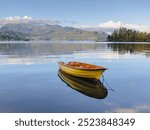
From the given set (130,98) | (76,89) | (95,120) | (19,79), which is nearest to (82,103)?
(130,98)

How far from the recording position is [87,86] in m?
20.0

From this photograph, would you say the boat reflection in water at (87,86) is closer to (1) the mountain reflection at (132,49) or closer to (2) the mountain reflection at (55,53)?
(2) the mountain reflection at (55,53)

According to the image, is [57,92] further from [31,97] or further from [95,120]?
[95,120]

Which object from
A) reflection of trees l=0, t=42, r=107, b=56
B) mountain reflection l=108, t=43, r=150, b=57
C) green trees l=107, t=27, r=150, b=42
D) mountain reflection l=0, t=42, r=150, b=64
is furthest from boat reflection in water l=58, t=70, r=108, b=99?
green trees l=107, t=27, r=150, b=42

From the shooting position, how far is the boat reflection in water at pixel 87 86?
1748 cm

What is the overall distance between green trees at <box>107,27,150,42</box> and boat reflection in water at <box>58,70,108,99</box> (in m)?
134

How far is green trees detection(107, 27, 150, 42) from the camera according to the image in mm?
154500

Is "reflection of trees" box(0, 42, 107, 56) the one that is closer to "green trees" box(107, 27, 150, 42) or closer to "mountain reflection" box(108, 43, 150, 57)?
"mountain reflection" box(108, 43, 150, 57)

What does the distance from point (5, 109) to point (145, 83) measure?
37.6 ft

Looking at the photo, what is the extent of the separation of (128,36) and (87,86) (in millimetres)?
145964

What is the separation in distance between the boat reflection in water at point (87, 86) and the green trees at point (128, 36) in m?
134

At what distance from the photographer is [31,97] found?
53.4ft

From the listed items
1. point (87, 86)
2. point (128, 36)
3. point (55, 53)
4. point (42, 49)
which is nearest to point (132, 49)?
point (55, 53)

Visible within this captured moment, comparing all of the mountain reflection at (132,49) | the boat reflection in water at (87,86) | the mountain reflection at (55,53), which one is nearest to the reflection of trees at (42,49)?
the mountain reflection at (55,53)
